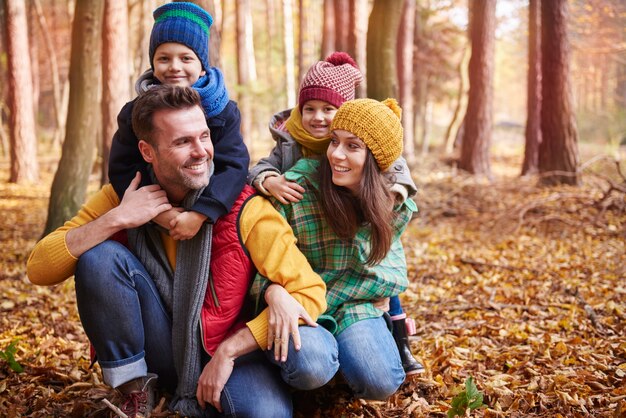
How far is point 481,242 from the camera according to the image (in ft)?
21.5

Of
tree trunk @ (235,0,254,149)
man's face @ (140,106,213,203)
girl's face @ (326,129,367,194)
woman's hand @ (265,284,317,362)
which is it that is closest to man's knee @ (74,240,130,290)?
man's face @ (140,106,213,203)

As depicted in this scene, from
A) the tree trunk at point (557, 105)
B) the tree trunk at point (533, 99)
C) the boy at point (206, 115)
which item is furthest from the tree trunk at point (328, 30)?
the boy at point (206, 115)

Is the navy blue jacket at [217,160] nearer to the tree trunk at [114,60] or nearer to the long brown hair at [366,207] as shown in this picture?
the long brown hair at [366,207]

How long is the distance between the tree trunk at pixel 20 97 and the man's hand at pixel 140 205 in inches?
387

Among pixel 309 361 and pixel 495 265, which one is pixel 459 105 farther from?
pixel 309 361

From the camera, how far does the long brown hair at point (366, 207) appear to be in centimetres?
265

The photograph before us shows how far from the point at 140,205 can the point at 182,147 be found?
1.05ft

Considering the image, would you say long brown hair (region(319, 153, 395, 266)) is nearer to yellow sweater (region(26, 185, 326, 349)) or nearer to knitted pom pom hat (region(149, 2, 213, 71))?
yellow sweater (region(26, 185, 326, 349))

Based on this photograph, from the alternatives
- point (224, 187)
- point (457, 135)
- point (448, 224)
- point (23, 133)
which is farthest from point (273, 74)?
point (224, 187)


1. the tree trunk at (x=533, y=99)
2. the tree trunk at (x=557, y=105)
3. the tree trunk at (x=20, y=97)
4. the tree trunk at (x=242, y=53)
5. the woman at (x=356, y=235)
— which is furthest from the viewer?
the tree trunk at (x=242, y=53)

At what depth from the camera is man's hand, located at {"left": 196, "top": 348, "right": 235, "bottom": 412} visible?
2389 mm

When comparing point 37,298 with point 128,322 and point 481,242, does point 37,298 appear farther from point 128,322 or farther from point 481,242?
point 481,242

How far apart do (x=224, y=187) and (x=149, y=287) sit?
0.58 metres

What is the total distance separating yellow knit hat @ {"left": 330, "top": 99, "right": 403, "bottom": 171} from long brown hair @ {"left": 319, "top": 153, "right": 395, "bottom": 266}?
6cm
